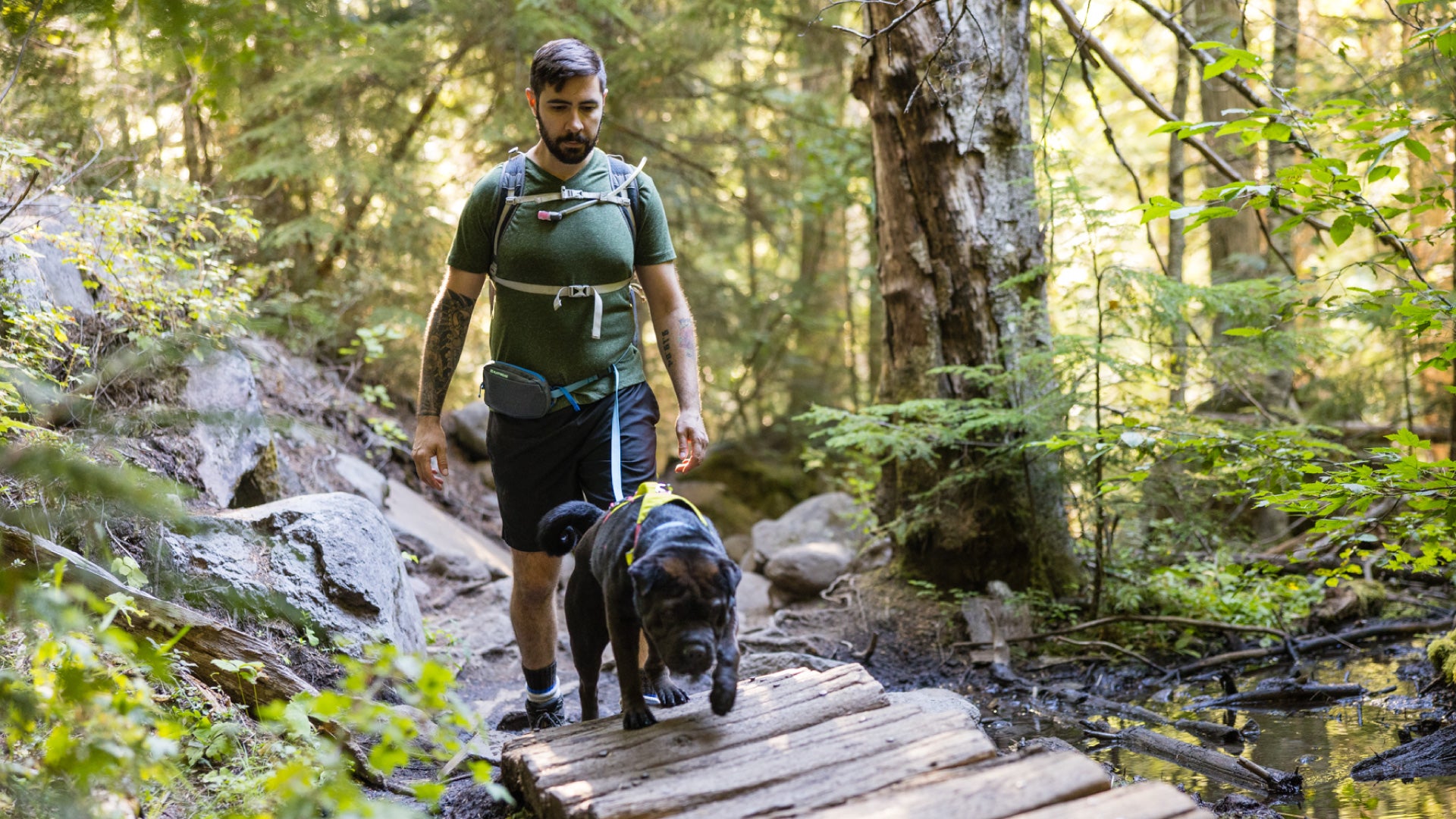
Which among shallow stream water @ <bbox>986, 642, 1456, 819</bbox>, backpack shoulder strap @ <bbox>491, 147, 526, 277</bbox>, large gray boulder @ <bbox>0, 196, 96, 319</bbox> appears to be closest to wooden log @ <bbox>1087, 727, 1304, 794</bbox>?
shallow stream water @ <bbox>986, 642, 1456, 819</bbox>

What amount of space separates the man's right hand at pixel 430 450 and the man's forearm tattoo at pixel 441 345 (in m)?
0.06

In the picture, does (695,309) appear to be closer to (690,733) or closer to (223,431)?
(223,431)

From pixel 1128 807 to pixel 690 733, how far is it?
1.36 metres

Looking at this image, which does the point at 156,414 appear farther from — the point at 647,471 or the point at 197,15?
the point at 647,471

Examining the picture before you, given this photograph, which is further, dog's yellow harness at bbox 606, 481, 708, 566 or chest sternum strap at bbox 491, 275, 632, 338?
chest sternum strap at bbox 491, 275, 632, 338

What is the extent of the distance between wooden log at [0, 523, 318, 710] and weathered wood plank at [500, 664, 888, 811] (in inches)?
44.7

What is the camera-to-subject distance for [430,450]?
3.99 m

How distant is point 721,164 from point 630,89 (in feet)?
6.40

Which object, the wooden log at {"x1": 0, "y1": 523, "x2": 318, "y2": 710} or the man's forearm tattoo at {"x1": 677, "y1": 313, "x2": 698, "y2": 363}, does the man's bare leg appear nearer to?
the wooden log at {"x1": 0, "y1": 523, "x2": 318, "y2": 710}

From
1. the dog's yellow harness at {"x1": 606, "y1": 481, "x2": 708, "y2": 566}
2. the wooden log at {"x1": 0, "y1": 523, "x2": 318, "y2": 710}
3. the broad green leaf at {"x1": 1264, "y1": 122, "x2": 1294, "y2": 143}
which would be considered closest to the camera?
the dog's yellow harness at {"x1": 606, "y1": 481, "x2": 708, "y2": 566}

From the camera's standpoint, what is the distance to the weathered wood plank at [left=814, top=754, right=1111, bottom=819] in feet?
7.80

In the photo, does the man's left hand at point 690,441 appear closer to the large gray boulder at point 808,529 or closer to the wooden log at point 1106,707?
the wooden log at point 1106,707

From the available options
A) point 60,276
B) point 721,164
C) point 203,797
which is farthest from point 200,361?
point 721,164

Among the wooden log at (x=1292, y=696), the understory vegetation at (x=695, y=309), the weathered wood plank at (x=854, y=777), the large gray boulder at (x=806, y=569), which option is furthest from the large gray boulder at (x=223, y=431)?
the wooden log at (x=1292, y=696)
